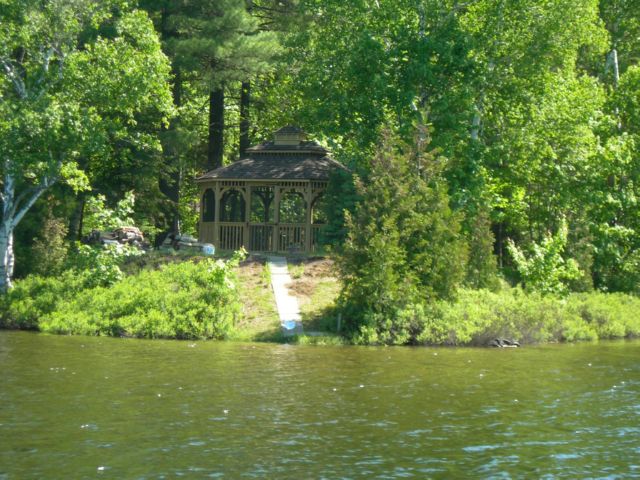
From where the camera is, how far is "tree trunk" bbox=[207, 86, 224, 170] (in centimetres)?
4484

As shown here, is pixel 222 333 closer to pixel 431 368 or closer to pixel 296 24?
pixel 431 368

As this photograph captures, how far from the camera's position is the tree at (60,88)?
31.5 meters

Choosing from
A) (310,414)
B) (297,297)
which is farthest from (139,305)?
(310,414)

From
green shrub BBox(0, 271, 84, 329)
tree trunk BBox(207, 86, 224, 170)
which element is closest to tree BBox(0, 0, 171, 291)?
green shrub BBox(0, 271, 84, 329)

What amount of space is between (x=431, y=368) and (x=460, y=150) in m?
15.0

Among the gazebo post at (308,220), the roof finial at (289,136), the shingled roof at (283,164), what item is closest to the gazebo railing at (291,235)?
the gazebo post at (308,220)

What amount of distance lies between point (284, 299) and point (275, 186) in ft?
29.5

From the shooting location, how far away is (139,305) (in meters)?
29.5

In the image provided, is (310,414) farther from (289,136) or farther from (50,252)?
(289,136)

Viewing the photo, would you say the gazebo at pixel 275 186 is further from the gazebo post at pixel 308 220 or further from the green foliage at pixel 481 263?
the green foliage at pixel 481 263

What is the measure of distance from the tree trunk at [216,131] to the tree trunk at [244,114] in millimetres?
1644

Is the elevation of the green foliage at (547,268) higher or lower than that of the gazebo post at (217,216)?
lower

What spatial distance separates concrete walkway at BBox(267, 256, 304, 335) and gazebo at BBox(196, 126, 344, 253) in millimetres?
3263

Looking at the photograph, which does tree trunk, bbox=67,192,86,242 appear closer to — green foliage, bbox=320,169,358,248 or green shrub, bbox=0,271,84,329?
green shrub, bbox=0,271,84,329
